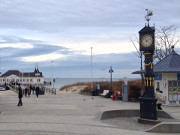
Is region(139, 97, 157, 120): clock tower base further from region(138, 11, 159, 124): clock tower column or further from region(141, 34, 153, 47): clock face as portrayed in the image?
region(141, 34, 153, 47): clock face

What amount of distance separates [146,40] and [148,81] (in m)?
2.11

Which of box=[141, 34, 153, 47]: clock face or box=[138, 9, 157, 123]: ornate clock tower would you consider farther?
box=[141, 34, 153, 47]: clock face

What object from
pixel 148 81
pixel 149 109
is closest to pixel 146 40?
pixel 148 81

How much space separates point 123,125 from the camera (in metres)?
13.4

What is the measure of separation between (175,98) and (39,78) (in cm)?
9664

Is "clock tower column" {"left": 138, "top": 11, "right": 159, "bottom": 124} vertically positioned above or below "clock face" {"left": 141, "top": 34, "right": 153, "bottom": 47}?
below

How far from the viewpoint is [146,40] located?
46.9 ft

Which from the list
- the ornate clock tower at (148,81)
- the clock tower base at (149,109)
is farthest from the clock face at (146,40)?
the clock tower base at (149,109)

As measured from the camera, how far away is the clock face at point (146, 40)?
14.2 metres

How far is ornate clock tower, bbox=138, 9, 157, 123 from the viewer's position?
1373 cm

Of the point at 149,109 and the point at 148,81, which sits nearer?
the point at 149,109

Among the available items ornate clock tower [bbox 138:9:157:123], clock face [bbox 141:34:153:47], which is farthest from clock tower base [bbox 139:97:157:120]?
clock face [bbox 141:34:153:47]

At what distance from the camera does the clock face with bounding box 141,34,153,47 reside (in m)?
14.2

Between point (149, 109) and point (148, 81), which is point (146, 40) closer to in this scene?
point (148, 81)
